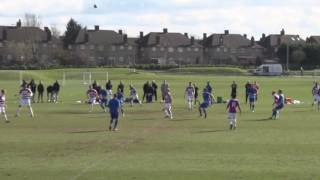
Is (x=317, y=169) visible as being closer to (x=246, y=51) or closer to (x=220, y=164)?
(x=220, y=164)

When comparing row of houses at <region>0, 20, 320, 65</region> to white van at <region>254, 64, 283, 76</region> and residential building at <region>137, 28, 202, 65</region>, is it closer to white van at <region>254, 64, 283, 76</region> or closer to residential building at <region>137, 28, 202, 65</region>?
residential building at <region>137, 28, 202, 65</region>

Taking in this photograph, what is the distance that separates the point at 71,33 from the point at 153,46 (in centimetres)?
2141

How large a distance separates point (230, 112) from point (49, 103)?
82.7 ft

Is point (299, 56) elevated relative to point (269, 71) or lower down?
elevated

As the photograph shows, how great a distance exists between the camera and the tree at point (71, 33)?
561ft

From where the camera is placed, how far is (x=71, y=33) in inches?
6786

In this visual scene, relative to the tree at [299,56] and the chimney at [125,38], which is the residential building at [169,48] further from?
the tree at [299,56]

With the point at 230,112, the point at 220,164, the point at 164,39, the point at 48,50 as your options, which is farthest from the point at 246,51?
the point at 220,164

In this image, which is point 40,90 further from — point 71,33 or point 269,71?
point 71,33

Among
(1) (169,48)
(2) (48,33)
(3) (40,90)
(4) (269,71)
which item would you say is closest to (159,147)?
(3) (40,90)

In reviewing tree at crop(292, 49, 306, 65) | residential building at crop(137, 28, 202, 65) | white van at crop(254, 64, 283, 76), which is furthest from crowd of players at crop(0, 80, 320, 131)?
residential building at crop(137, 28, 202, 65)

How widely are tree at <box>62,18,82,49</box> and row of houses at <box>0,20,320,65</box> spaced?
1.06 m

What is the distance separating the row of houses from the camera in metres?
167

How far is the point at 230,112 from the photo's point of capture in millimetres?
32719
